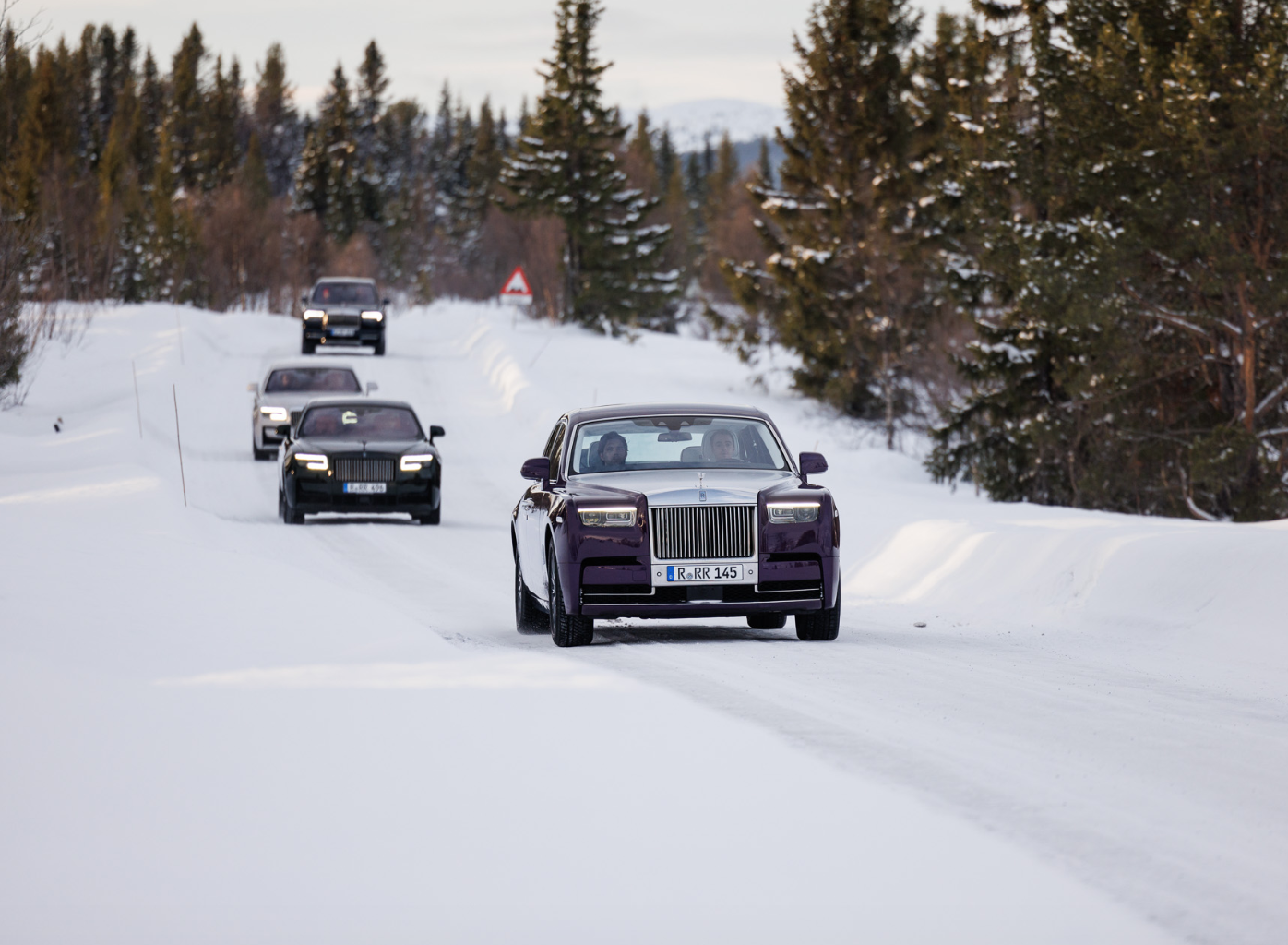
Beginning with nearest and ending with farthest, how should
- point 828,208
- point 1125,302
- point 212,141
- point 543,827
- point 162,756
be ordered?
1. point 543,827
2. point 162,756
3. point 1125,302
4. point 828,208
5. point 212,141

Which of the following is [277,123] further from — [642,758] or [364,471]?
[642,758]

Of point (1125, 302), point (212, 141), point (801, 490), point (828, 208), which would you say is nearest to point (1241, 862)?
point (801, 490)

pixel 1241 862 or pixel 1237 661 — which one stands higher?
pixel 1241 862

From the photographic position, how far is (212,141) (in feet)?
387

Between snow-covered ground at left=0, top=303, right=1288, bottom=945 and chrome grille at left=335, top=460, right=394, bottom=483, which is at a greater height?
snow-covered ground at left=0, top=303, right=1288, bottom=945

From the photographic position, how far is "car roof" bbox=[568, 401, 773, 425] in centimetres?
1173

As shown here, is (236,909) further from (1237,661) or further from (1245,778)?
(1237,661)

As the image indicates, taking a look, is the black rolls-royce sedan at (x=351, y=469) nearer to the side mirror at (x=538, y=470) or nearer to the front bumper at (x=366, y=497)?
the front bumper at (x=366, y=497)

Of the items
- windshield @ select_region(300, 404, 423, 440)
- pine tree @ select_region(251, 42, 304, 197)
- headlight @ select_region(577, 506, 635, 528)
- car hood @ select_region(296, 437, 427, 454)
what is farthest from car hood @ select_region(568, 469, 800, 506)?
pine tree @ select_region(251, 42, 304, 197)

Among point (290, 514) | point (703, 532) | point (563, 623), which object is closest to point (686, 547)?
point (703, 532)

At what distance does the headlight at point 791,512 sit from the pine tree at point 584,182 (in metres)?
49.9

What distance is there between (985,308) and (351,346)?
18.9 meters

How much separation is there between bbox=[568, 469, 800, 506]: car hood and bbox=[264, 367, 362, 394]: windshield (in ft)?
58.2

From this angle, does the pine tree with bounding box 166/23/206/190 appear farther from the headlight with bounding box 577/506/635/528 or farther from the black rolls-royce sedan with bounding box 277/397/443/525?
the headlight with bounding box 577/506/635/528
